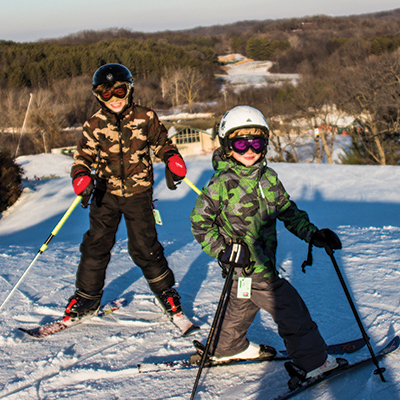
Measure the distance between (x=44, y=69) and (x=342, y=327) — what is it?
89.0 m

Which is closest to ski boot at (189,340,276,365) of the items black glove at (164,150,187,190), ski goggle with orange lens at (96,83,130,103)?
black glove at (164,150,187,190)

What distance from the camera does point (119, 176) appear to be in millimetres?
3059

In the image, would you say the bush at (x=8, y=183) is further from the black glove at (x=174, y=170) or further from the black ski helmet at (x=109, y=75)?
the black glove at (x=174, y=170)

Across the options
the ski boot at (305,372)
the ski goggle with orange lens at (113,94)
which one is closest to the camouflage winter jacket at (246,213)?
the ski boot at (305,372)

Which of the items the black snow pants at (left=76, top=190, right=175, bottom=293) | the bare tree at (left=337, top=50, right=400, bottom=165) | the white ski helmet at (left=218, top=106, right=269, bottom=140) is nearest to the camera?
the white ski helmet at (left=218, top=106, right=269, bottom=140)

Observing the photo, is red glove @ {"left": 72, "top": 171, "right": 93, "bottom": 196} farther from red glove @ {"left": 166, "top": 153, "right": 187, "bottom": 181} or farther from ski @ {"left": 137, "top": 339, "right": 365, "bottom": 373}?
ski @ {"left": 137, "top": 339, "right": 365, "bottom": 373}

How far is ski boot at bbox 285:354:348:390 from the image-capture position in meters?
2.20

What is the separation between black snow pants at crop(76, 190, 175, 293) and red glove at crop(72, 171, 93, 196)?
0.75 ft

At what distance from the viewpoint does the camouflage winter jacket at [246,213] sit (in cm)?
227

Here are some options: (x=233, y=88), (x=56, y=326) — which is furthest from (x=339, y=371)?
(x=233, y=88)

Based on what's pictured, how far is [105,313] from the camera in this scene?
338 centimetres

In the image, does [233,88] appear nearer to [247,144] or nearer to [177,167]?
[177,167]

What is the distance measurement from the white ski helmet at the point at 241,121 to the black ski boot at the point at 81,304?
1708 mm

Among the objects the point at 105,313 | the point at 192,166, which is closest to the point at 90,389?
the point at 105,313
